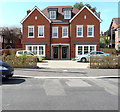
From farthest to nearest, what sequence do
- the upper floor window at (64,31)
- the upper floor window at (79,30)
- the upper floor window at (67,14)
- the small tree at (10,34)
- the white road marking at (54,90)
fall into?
the small tree at (10,34) < the upper floor window at (67,14) < the upper floor window at (64,31) < the upper floor window at (79,30) < the white road marking at (54,90)

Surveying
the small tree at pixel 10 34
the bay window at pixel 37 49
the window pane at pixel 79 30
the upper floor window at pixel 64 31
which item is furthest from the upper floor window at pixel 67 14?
the small tree at pixel 10 34

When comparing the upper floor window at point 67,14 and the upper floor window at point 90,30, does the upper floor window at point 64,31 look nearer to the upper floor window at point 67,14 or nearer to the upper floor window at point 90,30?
the upper floor window at point 67,14

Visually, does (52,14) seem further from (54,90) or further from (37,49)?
(54,90)

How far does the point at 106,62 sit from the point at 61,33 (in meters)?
13.8

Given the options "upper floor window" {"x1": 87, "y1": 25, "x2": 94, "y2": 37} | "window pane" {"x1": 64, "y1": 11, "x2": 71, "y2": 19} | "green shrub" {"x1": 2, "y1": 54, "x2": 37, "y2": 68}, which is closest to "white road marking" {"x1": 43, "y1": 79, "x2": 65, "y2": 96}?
"green shrub" {"x1": 2, "y1": 54, "x2": 37, "y2": 68}

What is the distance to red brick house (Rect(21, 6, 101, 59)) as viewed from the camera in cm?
2562

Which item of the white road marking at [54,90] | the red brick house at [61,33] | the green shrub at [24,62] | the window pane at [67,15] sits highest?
the window pane at [67,15]

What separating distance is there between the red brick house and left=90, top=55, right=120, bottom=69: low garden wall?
1158 centimetres

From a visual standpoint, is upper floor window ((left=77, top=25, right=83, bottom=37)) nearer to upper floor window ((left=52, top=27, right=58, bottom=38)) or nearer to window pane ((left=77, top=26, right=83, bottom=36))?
window pane ((left=77, top=26, right=83, bottom=36))

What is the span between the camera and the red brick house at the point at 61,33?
84.1 feet

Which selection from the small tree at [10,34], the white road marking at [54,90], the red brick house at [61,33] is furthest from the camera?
the small tree at [10,34]

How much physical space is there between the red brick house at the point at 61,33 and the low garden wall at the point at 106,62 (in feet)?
38.0

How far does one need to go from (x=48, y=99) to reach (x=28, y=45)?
2156 centimetres

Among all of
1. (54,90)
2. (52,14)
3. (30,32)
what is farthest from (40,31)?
(54,90)
